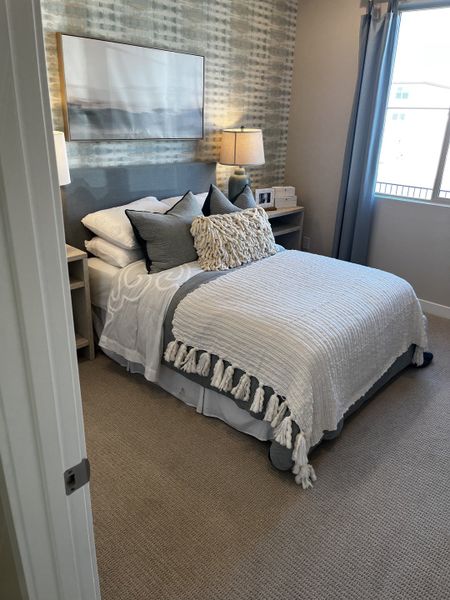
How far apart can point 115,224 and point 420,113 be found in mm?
2579

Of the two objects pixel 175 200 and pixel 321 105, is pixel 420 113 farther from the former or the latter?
pixel 175 200

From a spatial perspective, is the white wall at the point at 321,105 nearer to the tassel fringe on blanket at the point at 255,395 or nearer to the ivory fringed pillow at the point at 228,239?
the ivory fringed pillow at the point at 228,239

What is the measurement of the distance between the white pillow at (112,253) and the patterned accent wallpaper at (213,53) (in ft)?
1.71

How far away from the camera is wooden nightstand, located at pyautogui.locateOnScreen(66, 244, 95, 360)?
265cm

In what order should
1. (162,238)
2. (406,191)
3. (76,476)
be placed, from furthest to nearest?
(406,191), (162,238), (76,476)

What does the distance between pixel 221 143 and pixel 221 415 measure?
222cm

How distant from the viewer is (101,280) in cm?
277

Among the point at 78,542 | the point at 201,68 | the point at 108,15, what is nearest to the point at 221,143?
the point at 201,68

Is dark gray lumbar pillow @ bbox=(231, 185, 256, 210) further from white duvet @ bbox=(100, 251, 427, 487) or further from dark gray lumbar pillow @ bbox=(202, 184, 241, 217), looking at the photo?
white duvet @ bbox=(100, 251, 427, 487)

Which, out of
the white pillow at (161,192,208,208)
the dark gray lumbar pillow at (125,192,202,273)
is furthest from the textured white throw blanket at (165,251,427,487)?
the white pillow at (161,192,208,208)

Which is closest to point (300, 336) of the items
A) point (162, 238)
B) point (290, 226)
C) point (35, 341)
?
point (162, 238)

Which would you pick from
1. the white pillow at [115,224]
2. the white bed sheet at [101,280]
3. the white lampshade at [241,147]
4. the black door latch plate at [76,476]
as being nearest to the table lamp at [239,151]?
the white lampshade at [241,147]

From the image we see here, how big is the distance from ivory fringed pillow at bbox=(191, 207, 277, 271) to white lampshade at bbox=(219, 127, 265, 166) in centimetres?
71

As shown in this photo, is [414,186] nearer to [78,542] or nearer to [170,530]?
[170,530]
